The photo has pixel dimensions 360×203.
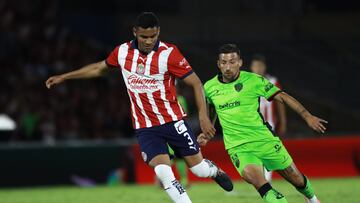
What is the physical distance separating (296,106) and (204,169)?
4.80ft

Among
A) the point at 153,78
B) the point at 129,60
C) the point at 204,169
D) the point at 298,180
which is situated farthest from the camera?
the point at 204,169

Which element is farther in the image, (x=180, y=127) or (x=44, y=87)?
(x=44, y=87)

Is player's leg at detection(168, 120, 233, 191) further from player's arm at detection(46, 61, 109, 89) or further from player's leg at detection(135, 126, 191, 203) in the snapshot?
player's arm at detection(46, 61, 109, 89)

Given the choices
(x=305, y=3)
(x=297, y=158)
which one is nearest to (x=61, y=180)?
(x=297, y=158)

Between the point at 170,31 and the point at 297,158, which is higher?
the point at 170,31

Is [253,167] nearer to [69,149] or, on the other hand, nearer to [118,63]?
[118,63]

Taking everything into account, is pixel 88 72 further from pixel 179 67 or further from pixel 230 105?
pixel 230 105

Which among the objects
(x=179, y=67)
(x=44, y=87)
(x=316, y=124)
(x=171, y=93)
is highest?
(x=179, y=67)

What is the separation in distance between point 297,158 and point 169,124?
9952 mm

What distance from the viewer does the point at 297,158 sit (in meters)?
19.5

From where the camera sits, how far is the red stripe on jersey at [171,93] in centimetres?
980

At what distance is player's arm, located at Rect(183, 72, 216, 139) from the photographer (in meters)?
9.17

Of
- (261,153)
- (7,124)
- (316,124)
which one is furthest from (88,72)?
(7,124)

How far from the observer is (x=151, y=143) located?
9.80 m
